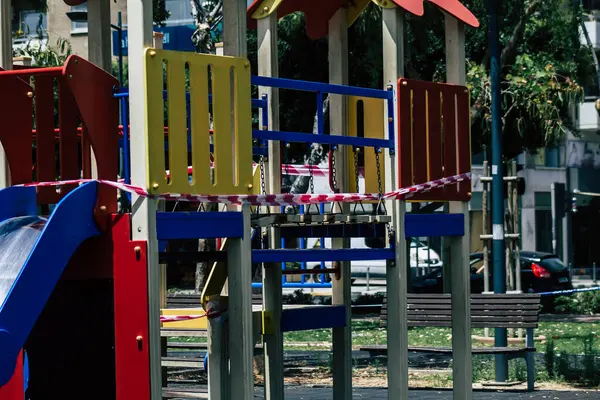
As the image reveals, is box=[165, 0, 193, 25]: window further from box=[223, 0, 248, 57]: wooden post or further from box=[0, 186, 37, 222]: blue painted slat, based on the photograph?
box=[0, 186, 37, 222]: blue painted slat

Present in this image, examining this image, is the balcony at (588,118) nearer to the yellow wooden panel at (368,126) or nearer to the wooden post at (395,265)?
the yellow wooden panel at (368,126)

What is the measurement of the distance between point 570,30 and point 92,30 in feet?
57.9

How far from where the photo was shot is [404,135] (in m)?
8.51

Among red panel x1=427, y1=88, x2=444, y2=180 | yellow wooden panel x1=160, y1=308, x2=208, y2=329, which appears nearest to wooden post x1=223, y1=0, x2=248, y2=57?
red panel x1=427, y1=88, x2=444, y2=180

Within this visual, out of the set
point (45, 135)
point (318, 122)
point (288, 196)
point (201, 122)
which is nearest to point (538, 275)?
point (318, 122)

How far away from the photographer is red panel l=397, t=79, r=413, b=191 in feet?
27.8

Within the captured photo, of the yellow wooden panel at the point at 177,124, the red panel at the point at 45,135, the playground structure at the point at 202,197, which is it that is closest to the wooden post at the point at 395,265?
the playground structure at the point at 202,197

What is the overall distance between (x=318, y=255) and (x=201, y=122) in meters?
1.34

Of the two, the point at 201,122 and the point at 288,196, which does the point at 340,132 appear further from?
the point at 201,122

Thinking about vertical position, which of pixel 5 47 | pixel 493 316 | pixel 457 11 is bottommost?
pixel 493 316

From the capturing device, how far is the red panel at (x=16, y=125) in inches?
300

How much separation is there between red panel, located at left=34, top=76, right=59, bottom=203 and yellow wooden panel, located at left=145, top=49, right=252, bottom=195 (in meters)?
1.03

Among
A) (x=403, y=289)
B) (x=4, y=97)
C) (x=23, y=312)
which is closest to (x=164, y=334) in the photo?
(x=403, y=289)

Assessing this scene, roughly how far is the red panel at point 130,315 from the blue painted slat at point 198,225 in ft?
0.63
